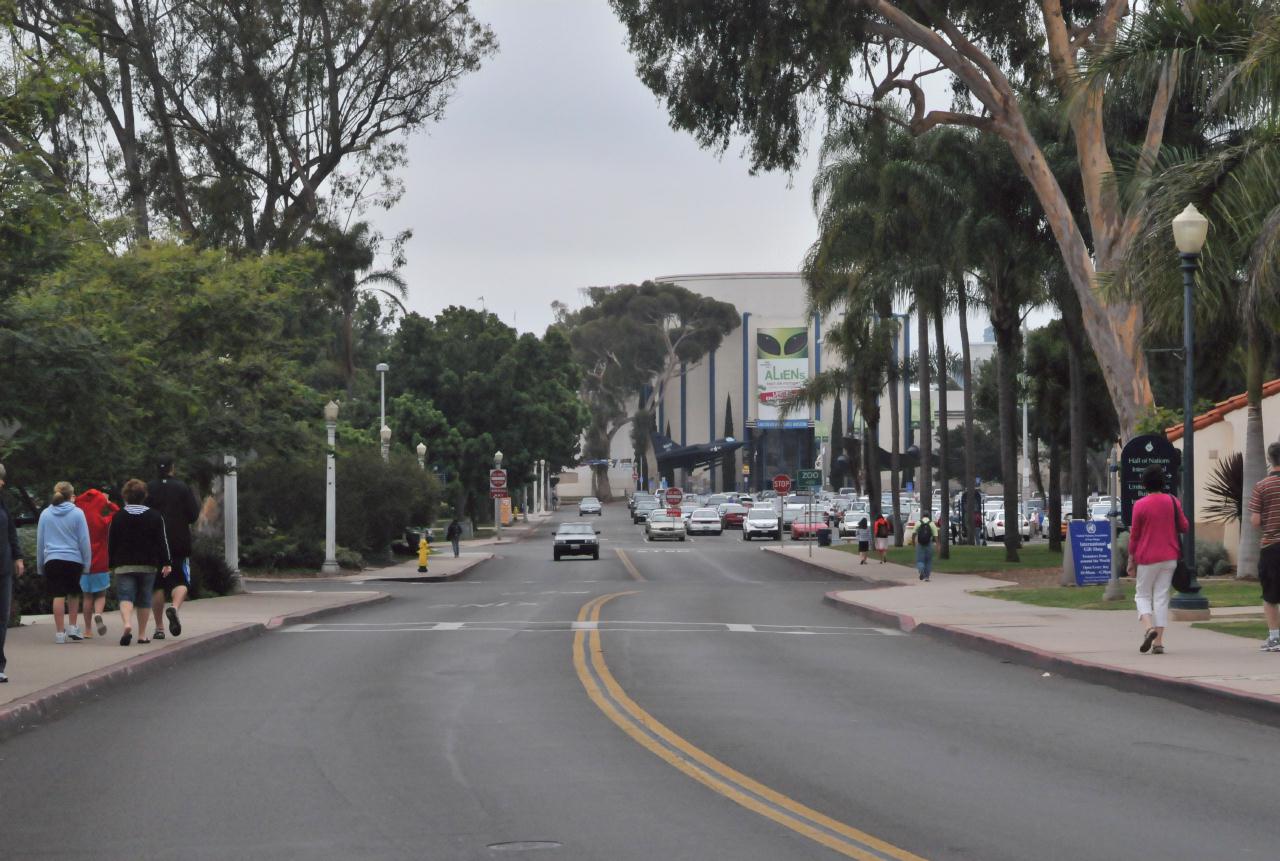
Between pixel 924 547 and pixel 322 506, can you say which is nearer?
pixel 924 547

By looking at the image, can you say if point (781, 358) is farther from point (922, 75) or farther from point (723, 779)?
point (723, 779)

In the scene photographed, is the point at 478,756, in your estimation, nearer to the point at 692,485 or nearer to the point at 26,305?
the point at 26,305

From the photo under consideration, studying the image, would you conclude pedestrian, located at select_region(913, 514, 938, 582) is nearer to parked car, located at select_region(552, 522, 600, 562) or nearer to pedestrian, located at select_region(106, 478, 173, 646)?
parked car, located at select_region(552, 522, 600, 562)

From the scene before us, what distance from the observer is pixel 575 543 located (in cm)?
5547

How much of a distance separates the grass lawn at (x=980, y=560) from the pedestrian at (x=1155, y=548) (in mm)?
24543

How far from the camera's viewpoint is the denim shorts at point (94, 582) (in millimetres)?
19125

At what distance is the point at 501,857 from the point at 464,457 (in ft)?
244

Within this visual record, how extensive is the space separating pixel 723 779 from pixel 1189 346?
489 inches

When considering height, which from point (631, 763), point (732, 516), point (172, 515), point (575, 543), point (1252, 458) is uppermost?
point (1252, 458)

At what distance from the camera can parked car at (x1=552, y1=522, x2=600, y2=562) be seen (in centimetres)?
5541

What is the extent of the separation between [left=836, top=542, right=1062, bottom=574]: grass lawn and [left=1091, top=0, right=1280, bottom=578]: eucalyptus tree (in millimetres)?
19187

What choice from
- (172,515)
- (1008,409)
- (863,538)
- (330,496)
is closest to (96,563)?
(172,515)

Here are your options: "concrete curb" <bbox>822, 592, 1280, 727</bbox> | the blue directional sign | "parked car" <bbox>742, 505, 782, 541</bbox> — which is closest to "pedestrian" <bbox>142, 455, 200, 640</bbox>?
"concrete curb" <bbox>822, 592, 1280, 727</bbox>

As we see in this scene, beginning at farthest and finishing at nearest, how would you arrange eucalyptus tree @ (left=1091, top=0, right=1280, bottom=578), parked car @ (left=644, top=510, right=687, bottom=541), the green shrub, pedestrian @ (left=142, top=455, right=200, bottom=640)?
parked car @ (left=644, top=510, right=687, bottom=541), the green shrub, pedestrian @ (left=142, top=455, right=200, bottom=640), eucalyptus tree @ (left=1091, top=0, right=1280, bottom=578)
